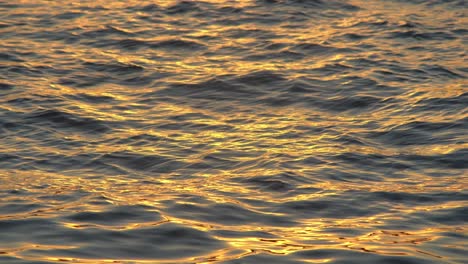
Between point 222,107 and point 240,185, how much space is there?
2.90 meters

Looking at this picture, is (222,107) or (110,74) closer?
(222,107)

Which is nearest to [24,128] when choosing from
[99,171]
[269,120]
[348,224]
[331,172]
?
[99,171]

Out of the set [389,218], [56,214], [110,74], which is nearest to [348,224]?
[389,218]

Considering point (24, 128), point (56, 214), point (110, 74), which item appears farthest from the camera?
point (110, 74)

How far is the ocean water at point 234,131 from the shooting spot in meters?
7.79

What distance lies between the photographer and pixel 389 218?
8367 mm

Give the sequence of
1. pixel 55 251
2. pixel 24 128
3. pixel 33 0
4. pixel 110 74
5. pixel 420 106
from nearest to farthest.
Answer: pixel 55 251
pixel 24 128
pixel 420 106
pixel 110 74
pixel 33 0

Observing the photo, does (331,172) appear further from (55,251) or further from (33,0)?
(33,0)

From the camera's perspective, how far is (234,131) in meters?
10.9

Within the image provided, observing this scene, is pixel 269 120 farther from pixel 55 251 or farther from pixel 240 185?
pixel 55 251

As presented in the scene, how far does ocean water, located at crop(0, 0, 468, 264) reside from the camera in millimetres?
7793

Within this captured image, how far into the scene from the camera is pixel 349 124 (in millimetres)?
11234

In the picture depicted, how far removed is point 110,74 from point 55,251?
20.0 feet

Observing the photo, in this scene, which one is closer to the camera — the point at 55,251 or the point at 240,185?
the point at 55,251
